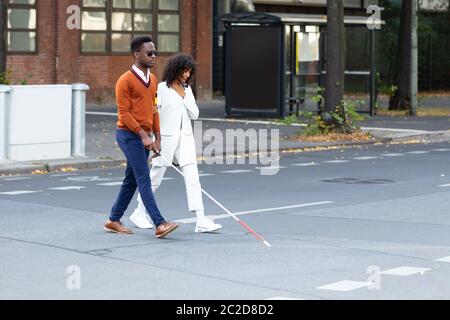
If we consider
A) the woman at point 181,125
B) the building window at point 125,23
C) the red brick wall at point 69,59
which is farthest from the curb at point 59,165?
the building window at point 125,23

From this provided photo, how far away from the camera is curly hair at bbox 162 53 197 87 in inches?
471

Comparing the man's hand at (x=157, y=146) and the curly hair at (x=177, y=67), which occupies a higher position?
the curly hair at (x=177, y=67)

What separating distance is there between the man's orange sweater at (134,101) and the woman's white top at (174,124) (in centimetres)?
28

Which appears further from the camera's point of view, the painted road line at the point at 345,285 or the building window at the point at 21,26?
the building window at the point at 21,26

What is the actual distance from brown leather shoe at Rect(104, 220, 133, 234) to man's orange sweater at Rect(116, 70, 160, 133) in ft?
3.18

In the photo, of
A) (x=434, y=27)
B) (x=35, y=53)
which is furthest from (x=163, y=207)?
(x=434, y=27)

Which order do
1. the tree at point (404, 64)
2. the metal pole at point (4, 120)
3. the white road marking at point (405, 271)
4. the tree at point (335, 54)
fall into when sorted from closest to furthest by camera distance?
the white road marking at point (405, 271) → the metal pole at point (4, 120) → the tree at point (335, 54) → the tree at point (404, 64)

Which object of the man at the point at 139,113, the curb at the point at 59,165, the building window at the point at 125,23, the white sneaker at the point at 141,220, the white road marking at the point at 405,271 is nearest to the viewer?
the white road marking at the point at 405,271

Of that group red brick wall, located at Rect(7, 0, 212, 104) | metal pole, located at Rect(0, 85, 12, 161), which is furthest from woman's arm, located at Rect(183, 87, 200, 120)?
red brick wall, located at Rect(7, 0, 212, 104)

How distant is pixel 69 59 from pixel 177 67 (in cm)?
2414

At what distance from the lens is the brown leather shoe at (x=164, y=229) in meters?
11.5

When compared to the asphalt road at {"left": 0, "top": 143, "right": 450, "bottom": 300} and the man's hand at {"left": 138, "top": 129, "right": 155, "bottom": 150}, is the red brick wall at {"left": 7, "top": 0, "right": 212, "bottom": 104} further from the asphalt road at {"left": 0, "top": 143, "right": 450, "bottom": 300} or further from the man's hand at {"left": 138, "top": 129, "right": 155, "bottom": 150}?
the man's hand at {"left": 138, "top": 129, "right": 155, "bottom": 150}

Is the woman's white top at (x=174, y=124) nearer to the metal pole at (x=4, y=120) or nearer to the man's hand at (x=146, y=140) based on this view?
the man's hand at (x=146, y=140)
